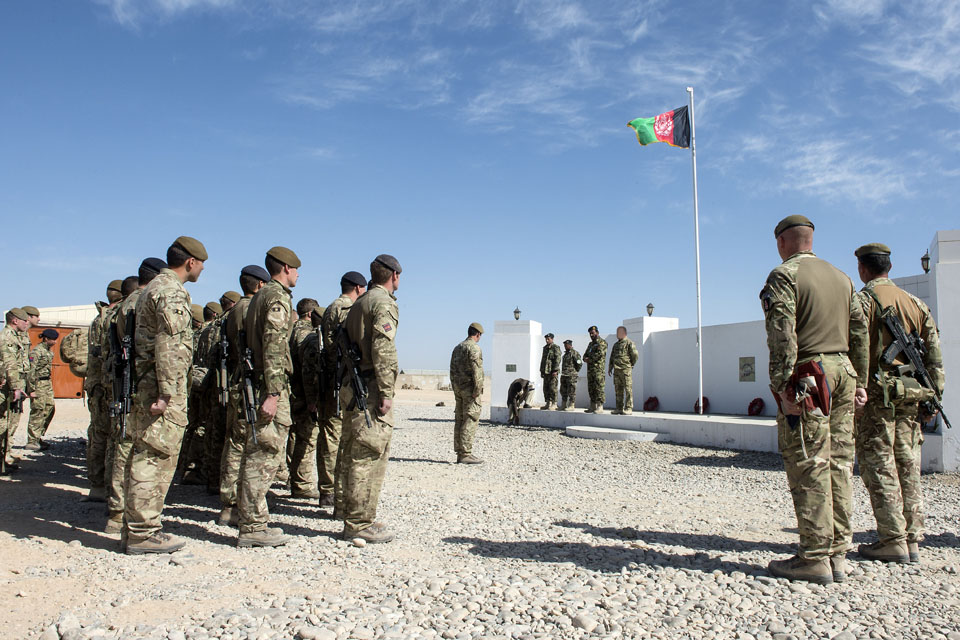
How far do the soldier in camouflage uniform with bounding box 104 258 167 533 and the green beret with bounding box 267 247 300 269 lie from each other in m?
0.72

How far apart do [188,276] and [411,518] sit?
2.53m

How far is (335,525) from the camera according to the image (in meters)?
5.05

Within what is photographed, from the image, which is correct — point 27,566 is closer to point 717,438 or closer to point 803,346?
point 803,346

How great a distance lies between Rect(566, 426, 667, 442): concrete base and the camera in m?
11.5

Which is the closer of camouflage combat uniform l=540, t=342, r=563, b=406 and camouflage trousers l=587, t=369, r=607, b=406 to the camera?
camouflage trousers l=587, t=369, r=607, b=406

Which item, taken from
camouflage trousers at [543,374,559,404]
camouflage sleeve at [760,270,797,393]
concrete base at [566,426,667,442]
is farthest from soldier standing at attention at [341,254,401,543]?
camouflage trousers at [543,374,559,404]

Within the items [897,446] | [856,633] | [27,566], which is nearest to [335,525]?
Result: [27,566]

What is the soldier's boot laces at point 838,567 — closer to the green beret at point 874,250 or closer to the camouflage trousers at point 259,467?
the green beret at point 874,250

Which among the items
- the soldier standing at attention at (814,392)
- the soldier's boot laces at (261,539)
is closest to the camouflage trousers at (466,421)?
the soldier's boot laces at (261,539)

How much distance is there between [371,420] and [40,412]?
7.74 metres

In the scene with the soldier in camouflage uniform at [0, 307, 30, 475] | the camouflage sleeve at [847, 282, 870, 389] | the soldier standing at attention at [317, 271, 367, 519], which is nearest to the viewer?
the camouflage sleeve at [847, 282, 870, 389]

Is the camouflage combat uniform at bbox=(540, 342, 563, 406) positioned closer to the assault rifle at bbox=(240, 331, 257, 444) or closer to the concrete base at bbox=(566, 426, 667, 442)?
the concrete base at bbox=(566, 426, 667, 442)

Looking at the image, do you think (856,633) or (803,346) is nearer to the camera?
(856,633)

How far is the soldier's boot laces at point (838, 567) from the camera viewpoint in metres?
3.57
